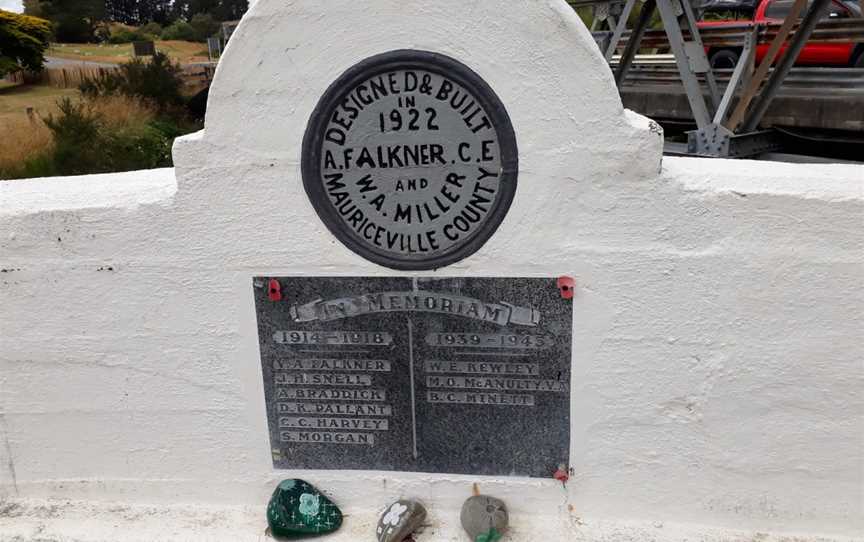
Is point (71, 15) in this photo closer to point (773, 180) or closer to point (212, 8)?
point (212, 8)

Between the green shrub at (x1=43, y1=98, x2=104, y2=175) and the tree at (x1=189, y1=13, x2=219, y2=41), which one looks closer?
the green shrub at (x1=43, y1=98, x2=104, y2=175)

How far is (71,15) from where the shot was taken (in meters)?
28.6

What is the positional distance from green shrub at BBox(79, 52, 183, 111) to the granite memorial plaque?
11059mm

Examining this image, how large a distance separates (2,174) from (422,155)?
8.01 m

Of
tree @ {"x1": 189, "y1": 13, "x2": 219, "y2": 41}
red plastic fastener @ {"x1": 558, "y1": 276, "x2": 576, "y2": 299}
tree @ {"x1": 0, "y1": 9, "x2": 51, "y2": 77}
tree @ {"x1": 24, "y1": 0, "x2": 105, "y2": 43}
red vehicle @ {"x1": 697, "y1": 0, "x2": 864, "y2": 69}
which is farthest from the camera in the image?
tree @ {"x1": 189, "y1": 13, "x2": 219, "y2": 41}

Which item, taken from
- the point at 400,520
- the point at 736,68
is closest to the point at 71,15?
the point at 736,68

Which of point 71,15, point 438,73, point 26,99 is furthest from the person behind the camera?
point 71,15

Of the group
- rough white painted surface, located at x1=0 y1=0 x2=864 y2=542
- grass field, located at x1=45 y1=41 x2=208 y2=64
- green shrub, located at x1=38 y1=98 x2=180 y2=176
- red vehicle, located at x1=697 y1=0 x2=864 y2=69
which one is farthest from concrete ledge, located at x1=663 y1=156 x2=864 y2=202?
grass field, located at x1=45 y1=41 x2=208 y2=64

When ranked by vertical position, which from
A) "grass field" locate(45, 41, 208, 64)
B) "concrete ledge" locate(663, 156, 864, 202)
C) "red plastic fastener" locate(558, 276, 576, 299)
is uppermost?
"grass field" locate(45, 41, 208, 64)

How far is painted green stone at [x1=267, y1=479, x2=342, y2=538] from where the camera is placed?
2.51 meters

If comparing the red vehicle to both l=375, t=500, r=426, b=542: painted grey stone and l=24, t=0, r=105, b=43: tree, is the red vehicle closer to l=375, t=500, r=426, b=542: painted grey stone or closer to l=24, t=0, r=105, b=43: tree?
l=375, t=500, r=426, b=542: painted grey stone

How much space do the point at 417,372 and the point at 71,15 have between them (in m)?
31.8

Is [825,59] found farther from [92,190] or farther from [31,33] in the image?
[31,33]

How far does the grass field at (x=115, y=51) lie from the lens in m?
22.9
